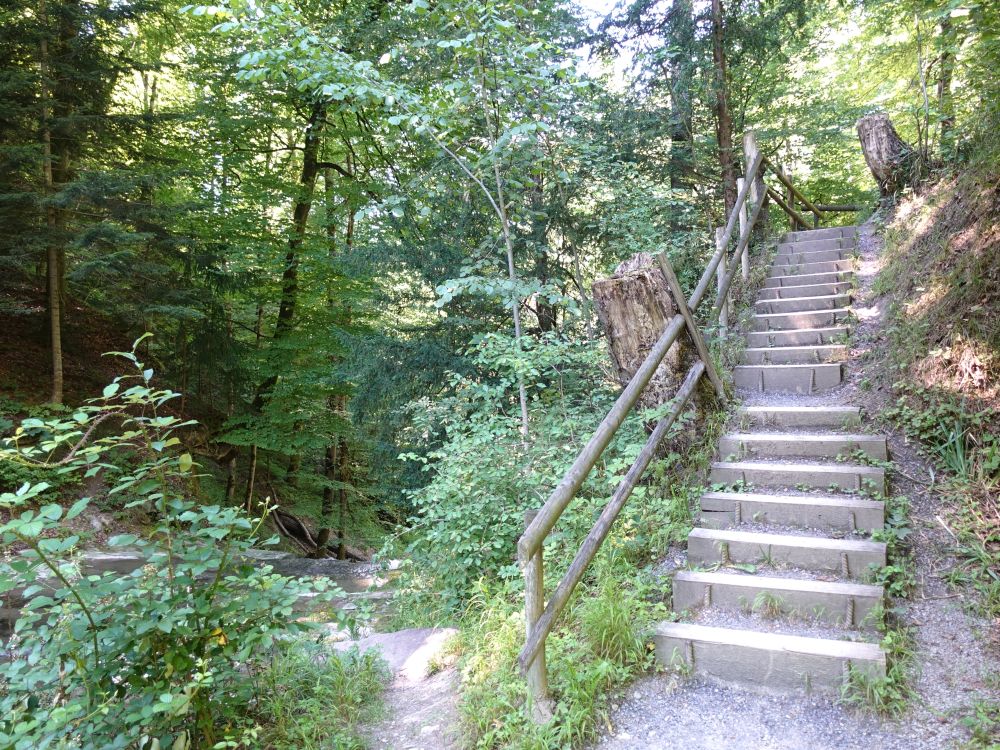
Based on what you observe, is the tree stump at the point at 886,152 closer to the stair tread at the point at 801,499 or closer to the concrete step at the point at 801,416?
the concrete step at the point at 801,416

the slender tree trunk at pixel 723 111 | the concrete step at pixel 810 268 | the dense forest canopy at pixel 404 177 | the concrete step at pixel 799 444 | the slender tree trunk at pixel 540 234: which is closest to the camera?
the concrete step at pixel 799 444

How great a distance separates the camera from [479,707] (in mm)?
2875

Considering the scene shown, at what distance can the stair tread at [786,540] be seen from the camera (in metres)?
3.12

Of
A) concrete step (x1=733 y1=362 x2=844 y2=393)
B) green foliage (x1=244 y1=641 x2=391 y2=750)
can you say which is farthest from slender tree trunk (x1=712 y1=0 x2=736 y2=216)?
green foliage (x1=244 y1=641 x2=391 y2=750)

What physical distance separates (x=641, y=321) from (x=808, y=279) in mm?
3492

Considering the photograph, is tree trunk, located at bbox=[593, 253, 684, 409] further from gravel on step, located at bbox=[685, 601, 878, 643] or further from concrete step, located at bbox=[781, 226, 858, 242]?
concrete step, located at bbox=[781, 226, 858, 242]

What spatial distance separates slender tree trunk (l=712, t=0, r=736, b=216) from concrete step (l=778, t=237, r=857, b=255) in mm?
1195

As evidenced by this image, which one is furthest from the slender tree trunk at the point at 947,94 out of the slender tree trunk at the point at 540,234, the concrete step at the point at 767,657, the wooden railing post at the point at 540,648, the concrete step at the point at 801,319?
the wooden railing post at the point at 540,648

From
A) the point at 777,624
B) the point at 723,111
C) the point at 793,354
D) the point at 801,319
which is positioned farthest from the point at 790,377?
the point at 723,111

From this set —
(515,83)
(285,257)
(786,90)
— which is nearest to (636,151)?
(786,90)

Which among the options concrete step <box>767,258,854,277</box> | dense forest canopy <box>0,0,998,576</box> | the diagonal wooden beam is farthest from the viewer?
concrete step <box>767,258,854,277</box>

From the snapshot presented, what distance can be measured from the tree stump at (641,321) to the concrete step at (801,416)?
663 mm

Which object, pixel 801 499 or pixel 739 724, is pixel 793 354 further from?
pixel 739 724

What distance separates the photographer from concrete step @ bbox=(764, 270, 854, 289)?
6414 millimetres
